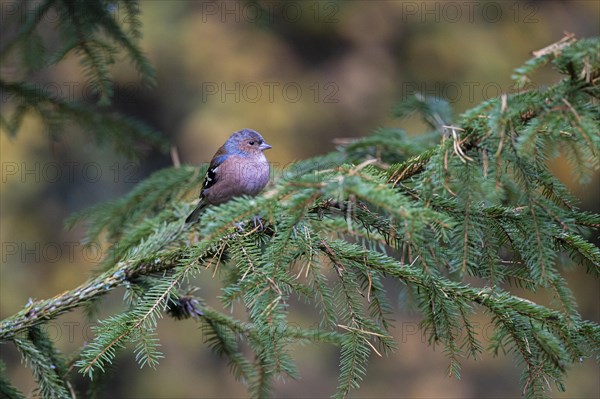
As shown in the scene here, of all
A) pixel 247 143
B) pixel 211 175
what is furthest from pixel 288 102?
pixel 211 175

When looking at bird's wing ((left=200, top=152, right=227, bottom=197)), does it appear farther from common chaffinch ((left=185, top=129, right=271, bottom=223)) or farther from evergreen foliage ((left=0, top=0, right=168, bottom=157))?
evergreen foliage ((left=0, top=0, right=168, bottom=157))

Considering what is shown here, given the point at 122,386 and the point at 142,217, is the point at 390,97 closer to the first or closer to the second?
the point at 142,217

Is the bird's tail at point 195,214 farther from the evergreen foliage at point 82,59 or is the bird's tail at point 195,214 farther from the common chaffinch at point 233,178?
the evergreen foliage at point 82,59

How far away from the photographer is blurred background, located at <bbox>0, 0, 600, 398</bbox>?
241 inches

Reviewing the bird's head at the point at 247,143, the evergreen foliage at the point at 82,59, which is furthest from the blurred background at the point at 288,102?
the evergreen foliage at the point at 82,59

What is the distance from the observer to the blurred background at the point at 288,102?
612cm

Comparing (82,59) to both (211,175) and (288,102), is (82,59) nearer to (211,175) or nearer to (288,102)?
(211,175)

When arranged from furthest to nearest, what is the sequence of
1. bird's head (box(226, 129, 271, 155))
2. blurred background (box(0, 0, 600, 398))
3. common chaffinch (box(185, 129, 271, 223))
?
1. blurred background (box(0, 0, 600, 398))
2. bird's head (box(226, 129, 271, 155))
3. common chaffinch (box(185, 129, 271, 223))

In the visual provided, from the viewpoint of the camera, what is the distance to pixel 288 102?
6.32 m

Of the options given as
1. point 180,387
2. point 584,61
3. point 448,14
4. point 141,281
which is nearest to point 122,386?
point 180,387

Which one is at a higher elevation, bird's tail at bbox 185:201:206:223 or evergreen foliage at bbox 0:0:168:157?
evergreen foliage at bbox 0:0:168:157

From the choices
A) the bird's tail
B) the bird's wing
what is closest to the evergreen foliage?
the bird's wing

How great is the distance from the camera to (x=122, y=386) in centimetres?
650

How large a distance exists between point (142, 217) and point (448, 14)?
14.2 ft
